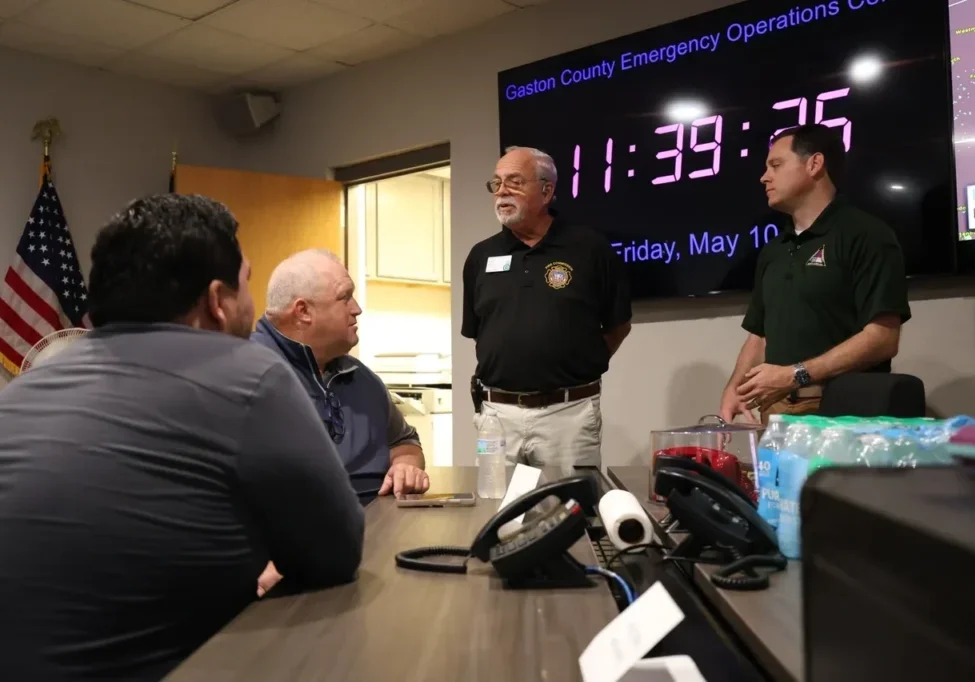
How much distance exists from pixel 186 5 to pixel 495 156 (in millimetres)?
1555

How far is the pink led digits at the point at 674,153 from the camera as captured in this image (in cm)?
293

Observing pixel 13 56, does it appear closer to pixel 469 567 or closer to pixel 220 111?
pixel 220 111

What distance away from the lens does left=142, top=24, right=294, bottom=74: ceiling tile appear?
150 inches

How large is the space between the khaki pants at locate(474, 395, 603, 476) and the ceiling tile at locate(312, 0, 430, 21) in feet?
6.65

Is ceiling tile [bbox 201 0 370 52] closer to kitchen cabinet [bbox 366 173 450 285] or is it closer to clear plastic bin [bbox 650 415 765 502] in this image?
kitchen cabinet [bbox 366 173 450 285]

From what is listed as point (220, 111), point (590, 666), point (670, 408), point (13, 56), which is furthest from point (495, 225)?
point (590, 666)

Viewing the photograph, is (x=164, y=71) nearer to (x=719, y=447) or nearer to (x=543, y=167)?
(x=543, y=167)

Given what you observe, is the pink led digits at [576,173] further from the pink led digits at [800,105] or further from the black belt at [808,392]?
the black belt at [808,392]

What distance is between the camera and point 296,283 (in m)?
1.91

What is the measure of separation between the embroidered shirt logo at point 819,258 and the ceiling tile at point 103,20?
3.05 meters

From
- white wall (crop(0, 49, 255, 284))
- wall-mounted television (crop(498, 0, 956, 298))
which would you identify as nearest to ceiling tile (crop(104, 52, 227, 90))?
white wall (crop(0, 49, 255, 284))

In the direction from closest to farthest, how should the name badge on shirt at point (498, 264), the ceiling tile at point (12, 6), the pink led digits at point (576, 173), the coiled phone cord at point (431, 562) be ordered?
the coiled phone cord at point (431, 562), the name badge on shirt at point (498, 264), the pink led digits at point (576, 173), the ceiling tile at point (12, 6)

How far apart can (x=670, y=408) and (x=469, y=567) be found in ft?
7.11

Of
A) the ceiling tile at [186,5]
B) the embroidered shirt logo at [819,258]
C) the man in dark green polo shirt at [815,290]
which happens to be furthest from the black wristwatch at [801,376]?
the ceiling tile at [186,5]
